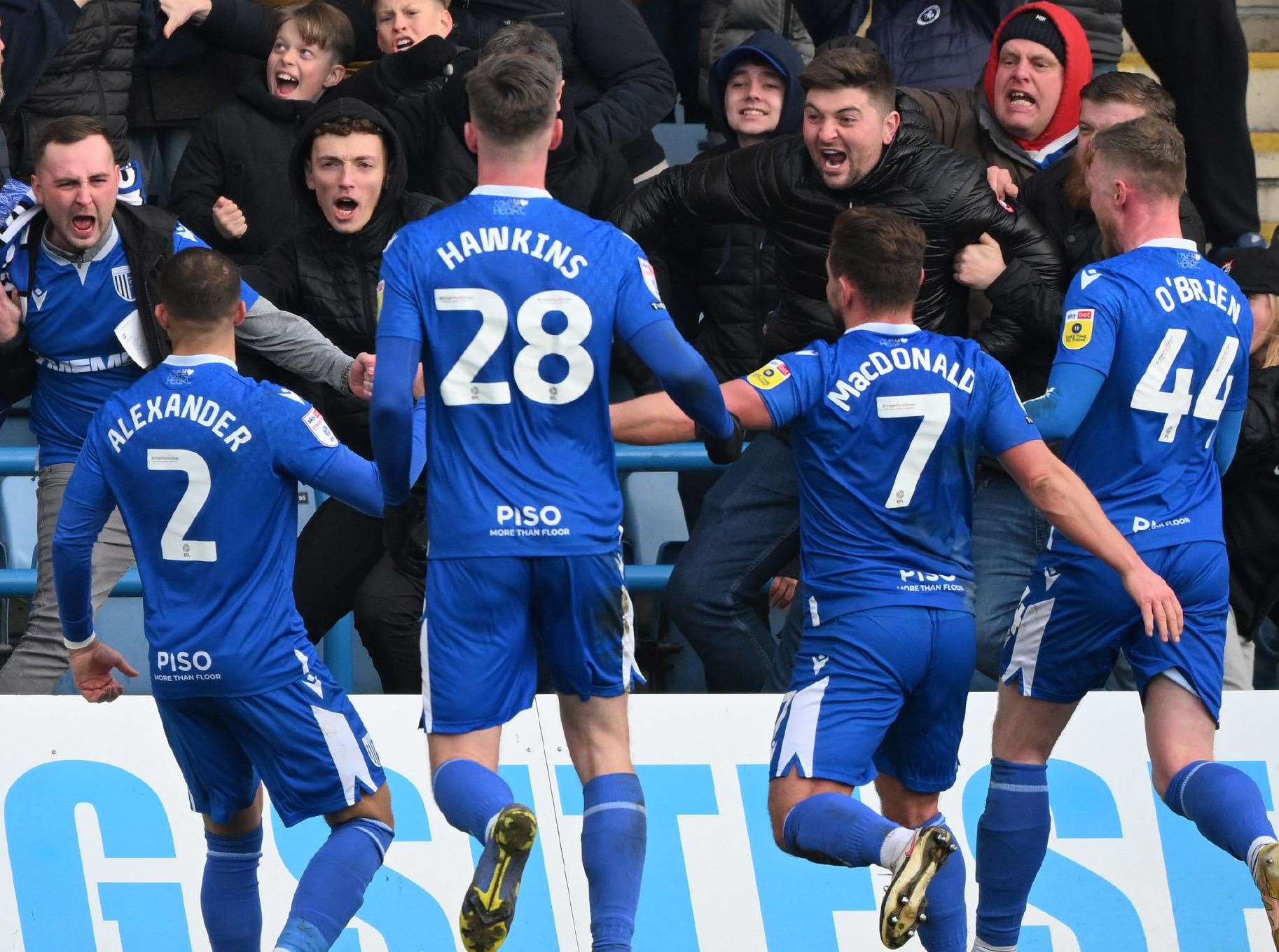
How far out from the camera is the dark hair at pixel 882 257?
5.02 meters

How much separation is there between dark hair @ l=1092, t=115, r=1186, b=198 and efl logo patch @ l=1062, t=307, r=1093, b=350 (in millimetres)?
437

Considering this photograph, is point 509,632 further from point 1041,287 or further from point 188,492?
point 1041,287

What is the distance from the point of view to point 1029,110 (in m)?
6.54

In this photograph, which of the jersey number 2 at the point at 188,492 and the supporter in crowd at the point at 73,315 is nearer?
the jersey number 2 at the point at 188,492

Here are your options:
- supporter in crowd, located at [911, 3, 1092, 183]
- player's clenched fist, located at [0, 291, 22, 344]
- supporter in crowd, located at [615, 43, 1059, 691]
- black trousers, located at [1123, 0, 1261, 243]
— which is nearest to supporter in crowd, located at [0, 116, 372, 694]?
player's clenched fist, located at [0, 291, 22, 344]

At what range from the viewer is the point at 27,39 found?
280 inches

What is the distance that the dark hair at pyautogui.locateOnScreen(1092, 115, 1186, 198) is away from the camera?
5289 millimetres

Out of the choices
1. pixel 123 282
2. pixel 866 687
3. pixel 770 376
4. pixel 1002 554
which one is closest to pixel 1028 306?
pixel 1002 554

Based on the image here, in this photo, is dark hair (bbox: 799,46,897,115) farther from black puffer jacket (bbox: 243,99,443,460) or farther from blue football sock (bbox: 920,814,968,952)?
blue football sock (bbox: 920,814,968,952)

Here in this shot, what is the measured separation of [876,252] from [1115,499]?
99 centimetres

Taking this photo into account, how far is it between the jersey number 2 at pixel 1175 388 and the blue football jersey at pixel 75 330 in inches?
117

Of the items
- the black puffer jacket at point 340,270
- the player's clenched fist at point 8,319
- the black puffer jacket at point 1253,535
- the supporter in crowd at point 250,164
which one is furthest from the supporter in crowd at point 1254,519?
the player's clenched fist at point 8,319

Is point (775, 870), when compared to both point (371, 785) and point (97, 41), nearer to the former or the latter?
point (371, 785)

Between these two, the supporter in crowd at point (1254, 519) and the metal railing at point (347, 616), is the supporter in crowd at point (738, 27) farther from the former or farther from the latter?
the supporter in crowd at point (1254, 519)
